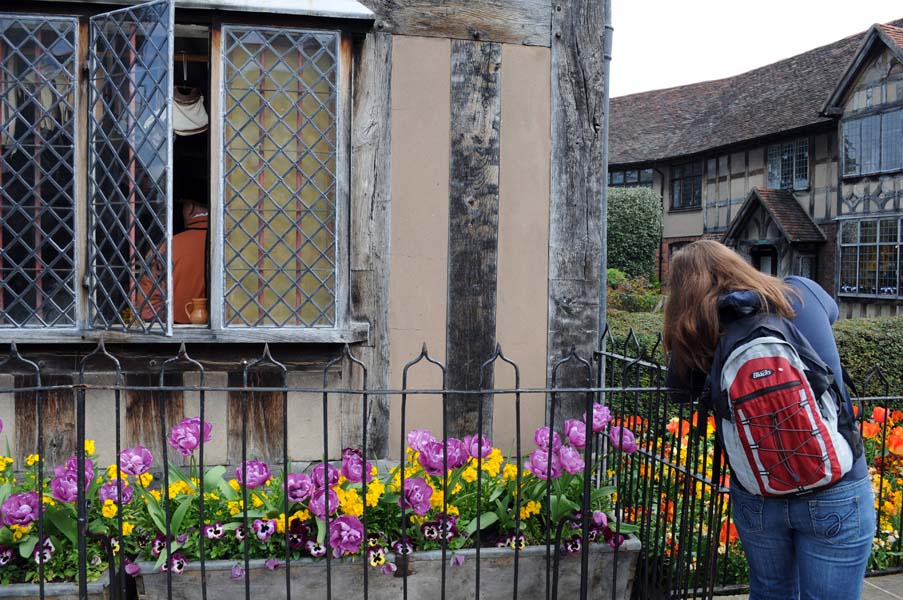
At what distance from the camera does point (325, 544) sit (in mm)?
3375

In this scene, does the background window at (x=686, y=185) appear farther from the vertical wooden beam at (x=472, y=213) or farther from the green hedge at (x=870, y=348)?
the vertical wooden beam at (x=472, y=213)

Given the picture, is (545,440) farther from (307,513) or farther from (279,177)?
(279,177)

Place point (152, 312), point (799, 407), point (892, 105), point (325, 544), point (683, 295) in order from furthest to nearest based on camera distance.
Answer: point (892, 105), point (152, 312), point (325, 544), point (683, 295), point (799, 407)

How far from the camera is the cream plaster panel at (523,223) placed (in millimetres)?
5133

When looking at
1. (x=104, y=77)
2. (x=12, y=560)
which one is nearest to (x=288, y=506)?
(x=12, y=560)

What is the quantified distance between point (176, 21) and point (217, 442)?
7.67 feet

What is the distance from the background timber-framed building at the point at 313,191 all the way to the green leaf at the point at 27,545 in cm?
141

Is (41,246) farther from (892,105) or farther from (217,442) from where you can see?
(892,105)

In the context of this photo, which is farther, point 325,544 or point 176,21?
point 176,21

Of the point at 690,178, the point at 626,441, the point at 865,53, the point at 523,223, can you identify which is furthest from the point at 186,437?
the point at 690,178

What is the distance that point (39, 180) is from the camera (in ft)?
15.7

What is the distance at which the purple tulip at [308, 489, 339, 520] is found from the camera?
341 cm

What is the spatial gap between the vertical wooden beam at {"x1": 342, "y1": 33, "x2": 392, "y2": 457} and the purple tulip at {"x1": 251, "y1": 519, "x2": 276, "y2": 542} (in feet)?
5.51

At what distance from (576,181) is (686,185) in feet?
79.0
